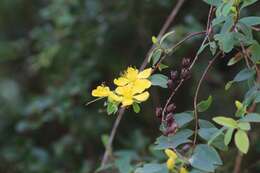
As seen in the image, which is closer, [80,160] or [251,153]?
[251,153]

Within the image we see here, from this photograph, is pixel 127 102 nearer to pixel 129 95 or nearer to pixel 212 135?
pixel 129 95

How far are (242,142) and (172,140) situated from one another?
0.15 m

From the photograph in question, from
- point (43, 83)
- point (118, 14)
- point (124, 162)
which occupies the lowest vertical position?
point (124, 162)

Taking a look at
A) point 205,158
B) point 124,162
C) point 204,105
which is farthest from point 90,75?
point 205,158

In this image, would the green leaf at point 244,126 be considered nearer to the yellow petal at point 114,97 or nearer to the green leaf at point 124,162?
the yellow petal at point 114,97

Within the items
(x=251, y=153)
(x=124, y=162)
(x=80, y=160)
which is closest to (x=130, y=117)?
(x=80, y=160)

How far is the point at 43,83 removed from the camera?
229cm

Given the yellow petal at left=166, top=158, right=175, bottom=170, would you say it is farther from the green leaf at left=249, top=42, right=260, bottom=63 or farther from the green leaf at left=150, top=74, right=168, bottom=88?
the green leaf at left=249, top=42, right=260, bottom=63

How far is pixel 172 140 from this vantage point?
2.94ft

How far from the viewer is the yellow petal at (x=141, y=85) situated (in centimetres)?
87

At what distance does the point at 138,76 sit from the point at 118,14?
99cm

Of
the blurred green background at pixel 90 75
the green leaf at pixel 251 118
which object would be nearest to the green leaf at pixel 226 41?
the green leaf at pixel 251 118

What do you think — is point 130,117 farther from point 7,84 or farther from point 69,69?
point 7,84

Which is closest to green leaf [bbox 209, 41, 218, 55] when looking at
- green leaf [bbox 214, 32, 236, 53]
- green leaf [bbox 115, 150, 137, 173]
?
green leaf [bbox 214, 32, 236, 53]
